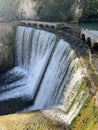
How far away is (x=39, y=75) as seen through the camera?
33.6 meters

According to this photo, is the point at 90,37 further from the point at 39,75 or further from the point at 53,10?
the point at 53,10

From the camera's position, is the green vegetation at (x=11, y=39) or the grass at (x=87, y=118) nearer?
the grass at (x=87, y=118)

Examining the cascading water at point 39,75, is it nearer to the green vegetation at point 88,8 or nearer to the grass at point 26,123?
the grass at point 26,123

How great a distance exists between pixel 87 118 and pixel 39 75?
14.3 m

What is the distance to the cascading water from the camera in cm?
2578

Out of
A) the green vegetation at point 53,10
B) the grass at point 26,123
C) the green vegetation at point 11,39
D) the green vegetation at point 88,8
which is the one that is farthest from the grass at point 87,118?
the green vegetation at point 88,8

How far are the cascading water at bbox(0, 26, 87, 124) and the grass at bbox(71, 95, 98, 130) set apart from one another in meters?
0.72

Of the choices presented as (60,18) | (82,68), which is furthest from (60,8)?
(82,68)

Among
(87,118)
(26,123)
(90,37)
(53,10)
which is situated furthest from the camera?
(53,10)

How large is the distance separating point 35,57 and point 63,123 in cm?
1794

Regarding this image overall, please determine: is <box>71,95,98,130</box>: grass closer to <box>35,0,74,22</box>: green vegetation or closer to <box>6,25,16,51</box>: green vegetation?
<box>6,25,16,51</box>: green vegetation

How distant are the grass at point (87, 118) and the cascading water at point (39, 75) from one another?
0.72 meters

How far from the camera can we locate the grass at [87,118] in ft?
62.9

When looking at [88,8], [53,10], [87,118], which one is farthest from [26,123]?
[88,8]
